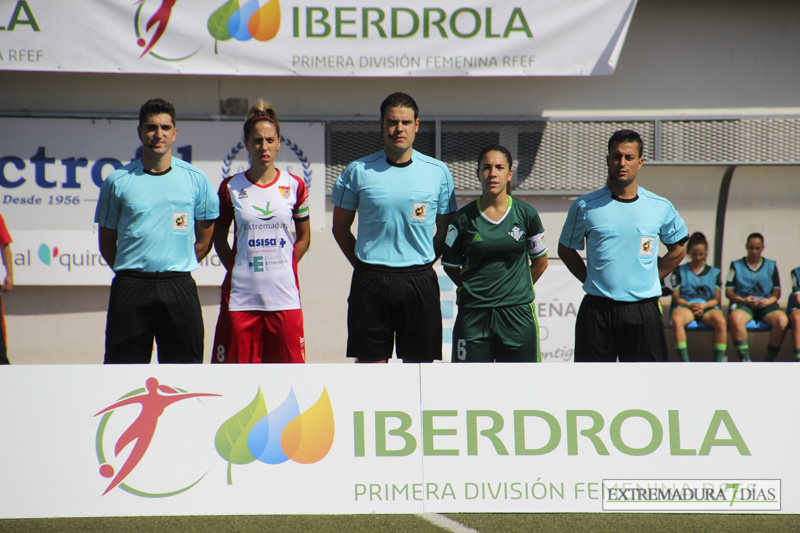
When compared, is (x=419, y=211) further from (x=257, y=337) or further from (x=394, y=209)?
(x=257, y=337)

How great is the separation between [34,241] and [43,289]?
49 cm

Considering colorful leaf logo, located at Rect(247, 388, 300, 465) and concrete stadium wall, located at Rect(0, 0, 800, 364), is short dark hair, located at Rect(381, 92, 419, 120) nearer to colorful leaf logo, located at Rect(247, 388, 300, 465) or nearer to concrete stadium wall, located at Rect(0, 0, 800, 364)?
colorful leaf logo, located at Rect(247, 388, 300, 465)

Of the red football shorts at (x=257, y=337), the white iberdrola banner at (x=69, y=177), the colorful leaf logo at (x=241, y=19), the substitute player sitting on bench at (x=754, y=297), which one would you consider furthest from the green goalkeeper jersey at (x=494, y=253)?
the substitute player sitting on bench at (x=754, y=297)

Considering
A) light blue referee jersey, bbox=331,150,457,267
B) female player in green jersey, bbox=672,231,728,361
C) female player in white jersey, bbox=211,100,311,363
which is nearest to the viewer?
light blue referee jersey, bbox=331,150,457,267

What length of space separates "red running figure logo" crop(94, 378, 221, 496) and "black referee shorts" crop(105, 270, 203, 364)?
775 mm

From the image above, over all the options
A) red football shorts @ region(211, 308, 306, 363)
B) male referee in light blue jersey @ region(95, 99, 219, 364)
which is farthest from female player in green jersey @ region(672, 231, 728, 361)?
male referee in light blue jersey @ region(95, 99, 219, 364)

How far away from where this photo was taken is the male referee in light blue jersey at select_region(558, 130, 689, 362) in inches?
163

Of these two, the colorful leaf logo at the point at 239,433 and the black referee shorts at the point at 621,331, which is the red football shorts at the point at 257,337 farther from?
the black referee shorts at the point at 621,331

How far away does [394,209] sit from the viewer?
400cm

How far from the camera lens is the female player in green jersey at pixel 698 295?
695 centimetres

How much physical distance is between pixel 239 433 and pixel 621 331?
2105 millimetres

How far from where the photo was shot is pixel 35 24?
668cm

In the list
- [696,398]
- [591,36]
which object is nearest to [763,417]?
[696,398]

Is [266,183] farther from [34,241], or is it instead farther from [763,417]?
[34,241]
